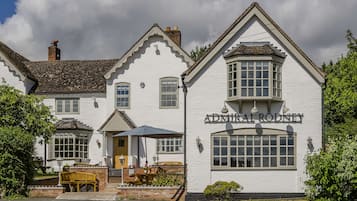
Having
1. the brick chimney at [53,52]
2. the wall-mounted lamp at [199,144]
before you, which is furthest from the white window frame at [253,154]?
the brick chimney at [53,52]

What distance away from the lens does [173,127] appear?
36.2m

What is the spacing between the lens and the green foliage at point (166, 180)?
25188mm

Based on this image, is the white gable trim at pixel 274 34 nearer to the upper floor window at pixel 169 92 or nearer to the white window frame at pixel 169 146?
the upper floor window at pixel 169 92

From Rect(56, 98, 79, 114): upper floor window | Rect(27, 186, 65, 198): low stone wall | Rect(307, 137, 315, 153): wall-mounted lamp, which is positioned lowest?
Rect(27, 186, 65, 198): low stone wall

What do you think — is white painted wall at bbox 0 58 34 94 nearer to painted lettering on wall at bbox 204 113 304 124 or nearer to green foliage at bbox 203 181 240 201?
painted lettering on wall at bbox 204 113 304 124

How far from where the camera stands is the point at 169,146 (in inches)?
1427

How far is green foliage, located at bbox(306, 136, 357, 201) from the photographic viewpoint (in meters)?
20.5

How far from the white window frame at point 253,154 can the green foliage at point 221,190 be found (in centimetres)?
86

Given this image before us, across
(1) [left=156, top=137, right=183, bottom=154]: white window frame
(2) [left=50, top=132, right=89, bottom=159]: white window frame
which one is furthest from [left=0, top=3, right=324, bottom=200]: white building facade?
(2) [left=50, top=132, right=89, bottom=159]: white window frame

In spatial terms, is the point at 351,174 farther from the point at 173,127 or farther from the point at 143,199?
the point at 173,127

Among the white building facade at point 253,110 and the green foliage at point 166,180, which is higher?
the white building facade at point 253,110

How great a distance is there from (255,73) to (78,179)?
1021 cm

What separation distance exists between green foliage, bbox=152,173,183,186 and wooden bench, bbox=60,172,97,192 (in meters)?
3.34

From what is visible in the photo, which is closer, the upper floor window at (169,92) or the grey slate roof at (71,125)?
the upper floor window at (169,92)
